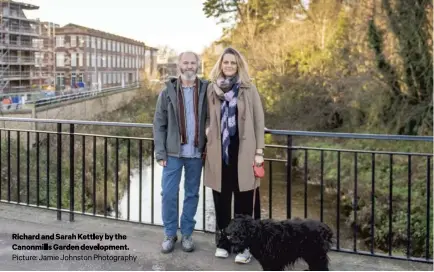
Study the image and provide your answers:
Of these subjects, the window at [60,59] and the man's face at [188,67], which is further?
the window at [60,59]

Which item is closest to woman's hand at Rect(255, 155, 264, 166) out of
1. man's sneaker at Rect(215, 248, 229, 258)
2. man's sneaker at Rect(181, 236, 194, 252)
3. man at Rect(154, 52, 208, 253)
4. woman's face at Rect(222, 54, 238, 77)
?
man at Rect(154, 52, 208, 253)

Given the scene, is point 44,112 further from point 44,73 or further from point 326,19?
point 44,73

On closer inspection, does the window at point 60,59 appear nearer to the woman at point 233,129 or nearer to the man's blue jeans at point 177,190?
the man's blue jeans at point 177,190

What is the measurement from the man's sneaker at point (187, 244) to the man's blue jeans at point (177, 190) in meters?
0.04

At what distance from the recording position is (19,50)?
48.2m

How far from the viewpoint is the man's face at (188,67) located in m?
3.88

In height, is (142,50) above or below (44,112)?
above

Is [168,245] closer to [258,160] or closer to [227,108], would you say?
[258,160]

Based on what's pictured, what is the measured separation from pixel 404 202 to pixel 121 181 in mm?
9274

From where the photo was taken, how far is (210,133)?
3.79 metres

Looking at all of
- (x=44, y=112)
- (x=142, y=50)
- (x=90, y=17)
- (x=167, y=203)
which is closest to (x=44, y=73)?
(x=90, y=17)

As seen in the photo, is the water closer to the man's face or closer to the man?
the man

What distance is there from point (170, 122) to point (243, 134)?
65 centimetres

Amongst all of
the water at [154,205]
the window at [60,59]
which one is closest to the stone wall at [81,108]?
the water at [154,205]
